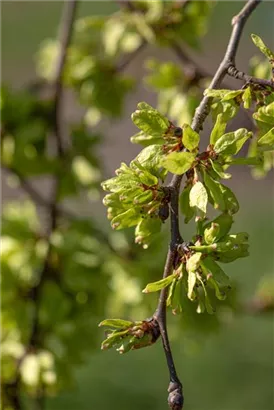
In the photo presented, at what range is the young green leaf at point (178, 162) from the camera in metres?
0.70

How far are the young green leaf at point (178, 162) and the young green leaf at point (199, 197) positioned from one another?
0.02m

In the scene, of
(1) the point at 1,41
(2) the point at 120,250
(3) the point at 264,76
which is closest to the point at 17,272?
(2) the point at 120,250

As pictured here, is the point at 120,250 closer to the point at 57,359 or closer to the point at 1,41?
the point at 57,359

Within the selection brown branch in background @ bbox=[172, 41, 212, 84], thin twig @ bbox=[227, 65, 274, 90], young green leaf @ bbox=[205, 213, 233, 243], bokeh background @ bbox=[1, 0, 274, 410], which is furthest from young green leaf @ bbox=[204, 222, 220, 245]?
bokeh background @ bbox=[1, 0, 274, 410]

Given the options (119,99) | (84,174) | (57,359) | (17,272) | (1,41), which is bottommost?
(57,359)

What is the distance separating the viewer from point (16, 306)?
1.29m

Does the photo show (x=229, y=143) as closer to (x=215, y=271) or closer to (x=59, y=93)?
(x=215, y=271)

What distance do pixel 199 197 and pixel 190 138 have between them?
0.16 feet

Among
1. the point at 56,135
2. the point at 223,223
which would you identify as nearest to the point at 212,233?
the point at 223,223

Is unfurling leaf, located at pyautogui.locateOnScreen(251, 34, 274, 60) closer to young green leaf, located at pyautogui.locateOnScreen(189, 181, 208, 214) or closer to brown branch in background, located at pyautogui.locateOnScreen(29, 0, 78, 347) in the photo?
young green leaf, located at pyautogui.locateOnScreen(189, 181, 208, 214)

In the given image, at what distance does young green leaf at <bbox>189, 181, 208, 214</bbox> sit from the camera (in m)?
0.72

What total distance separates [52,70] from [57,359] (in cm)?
48

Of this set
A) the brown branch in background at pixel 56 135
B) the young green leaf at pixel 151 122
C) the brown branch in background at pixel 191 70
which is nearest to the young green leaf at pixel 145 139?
the young green leaf at pixel 151 122

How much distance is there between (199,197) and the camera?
28.4 inches
